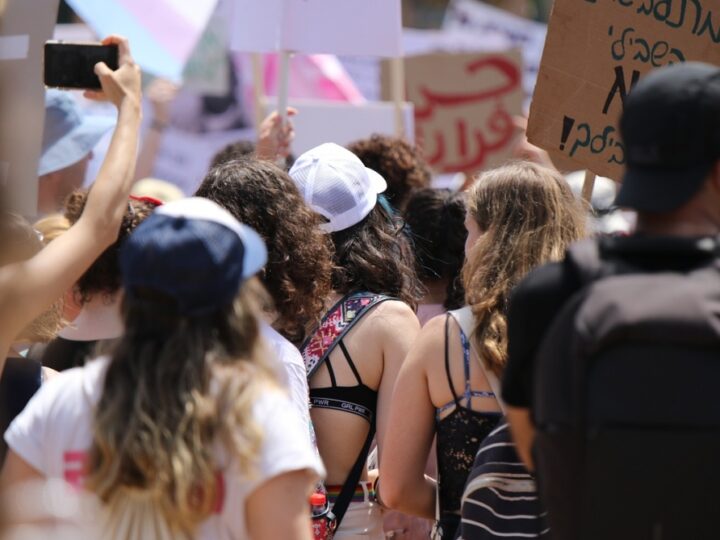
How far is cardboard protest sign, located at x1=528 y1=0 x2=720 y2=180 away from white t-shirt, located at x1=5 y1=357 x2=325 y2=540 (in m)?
1.86

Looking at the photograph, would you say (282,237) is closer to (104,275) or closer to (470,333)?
(104,275)

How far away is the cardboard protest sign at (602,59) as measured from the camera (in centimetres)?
341

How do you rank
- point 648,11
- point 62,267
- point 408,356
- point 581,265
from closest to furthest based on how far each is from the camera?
1. point 581,265
2. point 62,267
3. point 408,356
4. point 648,11

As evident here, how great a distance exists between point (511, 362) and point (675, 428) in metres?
0.32

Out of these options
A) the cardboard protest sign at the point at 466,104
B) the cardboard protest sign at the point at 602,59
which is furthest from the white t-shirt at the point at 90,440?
the cardboard protest sign at the point at 466,104

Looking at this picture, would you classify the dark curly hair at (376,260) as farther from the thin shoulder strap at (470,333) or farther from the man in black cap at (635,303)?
the man in black cap at (635,303)

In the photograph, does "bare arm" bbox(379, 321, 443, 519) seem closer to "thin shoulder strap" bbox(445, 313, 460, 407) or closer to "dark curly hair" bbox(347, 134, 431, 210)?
"thin shoulder strap" bbox(445, 313, 460, 407)

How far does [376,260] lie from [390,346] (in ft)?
0.91

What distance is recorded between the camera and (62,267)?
2.12 metres

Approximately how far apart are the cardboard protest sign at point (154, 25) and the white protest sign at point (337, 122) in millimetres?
582

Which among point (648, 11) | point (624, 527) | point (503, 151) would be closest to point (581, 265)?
point (624, 527)

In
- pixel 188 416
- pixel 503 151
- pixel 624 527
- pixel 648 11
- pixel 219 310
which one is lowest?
pixel 503 151

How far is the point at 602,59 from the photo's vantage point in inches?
136

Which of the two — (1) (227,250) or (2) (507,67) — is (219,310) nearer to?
(1) (227,250)
